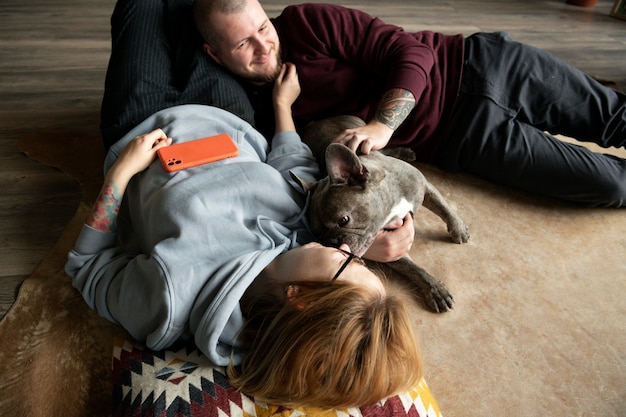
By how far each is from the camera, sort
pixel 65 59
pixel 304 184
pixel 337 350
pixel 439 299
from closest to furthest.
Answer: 1. pixel 337 350
2. pixel 304 184
3. pixel 439 299
4. pixel 65 59

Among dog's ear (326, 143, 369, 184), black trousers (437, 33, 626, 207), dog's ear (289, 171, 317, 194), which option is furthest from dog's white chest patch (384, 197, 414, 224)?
black trousers (437, 33, 626, 207)

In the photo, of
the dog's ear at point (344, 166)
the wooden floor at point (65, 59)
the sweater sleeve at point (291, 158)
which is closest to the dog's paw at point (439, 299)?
the dog's ear at point (344, 166)

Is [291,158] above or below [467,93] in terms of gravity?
below

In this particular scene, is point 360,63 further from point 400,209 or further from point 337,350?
point 337,350

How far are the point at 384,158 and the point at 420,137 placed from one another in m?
0.52

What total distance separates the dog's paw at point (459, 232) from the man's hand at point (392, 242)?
405mm

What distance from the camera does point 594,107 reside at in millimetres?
2445

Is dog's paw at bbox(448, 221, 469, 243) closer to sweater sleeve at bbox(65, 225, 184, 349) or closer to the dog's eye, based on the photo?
the dog's eye

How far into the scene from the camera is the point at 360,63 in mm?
2445

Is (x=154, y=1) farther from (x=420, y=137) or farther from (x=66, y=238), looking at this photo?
(x=420, y=137)

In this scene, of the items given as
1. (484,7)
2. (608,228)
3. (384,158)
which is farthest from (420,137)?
(484,7)

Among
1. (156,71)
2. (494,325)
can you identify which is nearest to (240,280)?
(494,325)

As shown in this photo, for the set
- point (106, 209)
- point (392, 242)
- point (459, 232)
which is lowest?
point (459, 232)

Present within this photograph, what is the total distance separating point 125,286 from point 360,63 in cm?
162
